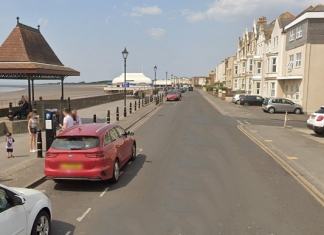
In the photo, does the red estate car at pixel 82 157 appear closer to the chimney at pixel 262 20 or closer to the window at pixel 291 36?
the window at pixel 291 36

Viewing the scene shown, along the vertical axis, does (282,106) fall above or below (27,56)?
below

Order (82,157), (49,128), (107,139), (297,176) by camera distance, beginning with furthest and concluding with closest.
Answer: (49,128), (297,176), (107,139), (82,157)

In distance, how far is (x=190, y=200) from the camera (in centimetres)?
602

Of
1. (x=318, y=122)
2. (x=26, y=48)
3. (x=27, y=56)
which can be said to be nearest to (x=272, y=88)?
(x=318, y=122)

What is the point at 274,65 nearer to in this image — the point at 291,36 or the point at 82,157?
the point at 291,36

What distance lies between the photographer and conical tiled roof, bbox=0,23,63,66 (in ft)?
49.0

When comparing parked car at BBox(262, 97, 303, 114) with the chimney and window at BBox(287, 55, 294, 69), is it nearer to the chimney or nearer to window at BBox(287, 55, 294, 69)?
window at BBox(287, 55, 294, 69)

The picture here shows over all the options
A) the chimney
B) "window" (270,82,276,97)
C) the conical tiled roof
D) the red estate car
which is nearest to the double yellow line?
the red estate car

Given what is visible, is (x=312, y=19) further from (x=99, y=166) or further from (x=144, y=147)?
(x=99, y=166)

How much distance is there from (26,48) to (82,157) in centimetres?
1164

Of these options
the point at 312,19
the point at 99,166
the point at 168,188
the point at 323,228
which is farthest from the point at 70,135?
the point at 312,19

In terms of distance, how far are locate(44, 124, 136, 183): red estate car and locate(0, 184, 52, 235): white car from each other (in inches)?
76.9

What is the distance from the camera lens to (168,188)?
6.73 meters

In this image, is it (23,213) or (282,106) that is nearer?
(23,213)
